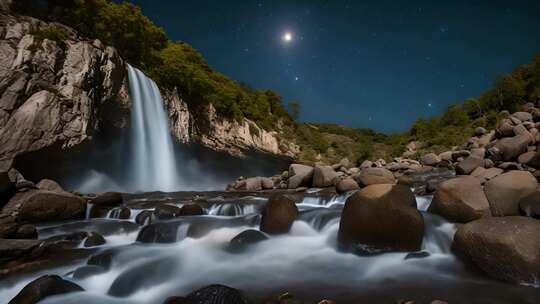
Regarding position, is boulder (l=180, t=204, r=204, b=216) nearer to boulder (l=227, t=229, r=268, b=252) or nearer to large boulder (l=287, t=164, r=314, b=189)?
boulder (l=227, t=229, r=268, b=252)

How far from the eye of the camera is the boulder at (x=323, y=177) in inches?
595

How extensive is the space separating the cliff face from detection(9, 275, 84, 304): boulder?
40.2ft

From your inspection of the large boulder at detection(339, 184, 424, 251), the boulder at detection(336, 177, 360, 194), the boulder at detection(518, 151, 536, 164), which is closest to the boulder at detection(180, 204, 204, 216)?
the large boulder at detection(339, 184, 424, 251)

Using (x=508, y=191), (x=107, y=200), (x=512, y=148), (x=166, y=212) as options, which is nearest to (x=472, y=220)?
(x=508, y=191)

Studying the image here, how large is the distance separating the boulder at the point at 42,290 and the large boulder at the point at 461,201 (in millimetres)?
7062

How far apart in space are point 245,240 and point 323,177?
9.60m

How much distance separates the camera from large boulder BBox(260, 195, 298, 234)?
6.91m

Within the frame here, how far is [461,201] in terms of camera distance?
586 cm

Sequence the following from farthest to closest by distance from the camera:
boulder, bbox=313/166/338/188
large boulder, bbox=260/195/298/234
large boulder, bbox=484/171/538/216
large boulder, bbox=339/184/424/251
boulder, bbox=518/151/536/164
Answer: boulder, bbox=313/166/338/188 → boulder, bbox=518/151/536/164 → large boulder, bbox=260/195/298/234 → large boulder, bbox=484/171/538/216 → large boulder, bbox=339/184/424/251

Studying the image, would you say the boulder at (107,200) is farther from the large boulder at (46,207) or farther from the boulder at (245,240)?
the boulder at (245,240)

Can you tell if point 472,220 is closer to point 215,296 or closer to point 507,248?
point 507,248

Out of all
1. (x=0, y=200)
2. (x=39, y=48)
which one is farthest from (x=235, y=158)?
(x=0, y=200)

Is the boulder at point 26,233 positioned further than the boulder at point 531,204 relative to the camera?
Yes

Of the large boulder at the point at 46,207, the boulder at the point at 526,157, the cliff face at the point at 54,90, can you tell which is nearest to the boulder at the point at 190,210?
the large boulder at the point at 46,207
